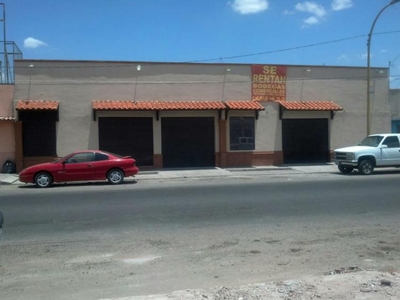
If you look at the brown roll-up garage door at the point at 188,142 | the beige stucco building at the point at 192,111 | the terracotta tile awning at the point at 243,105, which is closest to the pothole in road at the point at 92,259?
the beige stucco building at the point at 192,111

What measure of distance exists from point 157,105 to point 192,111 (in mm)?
1958

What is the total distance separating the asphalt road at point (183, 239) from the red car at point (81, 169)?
3.25 m

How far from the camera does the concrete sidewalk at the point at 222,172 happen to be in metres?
21.3

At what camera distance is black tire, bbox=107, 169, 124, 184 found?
18.5 m

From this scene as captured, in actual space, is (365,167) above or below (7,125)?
below

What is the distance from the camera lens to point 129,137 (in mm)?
24094

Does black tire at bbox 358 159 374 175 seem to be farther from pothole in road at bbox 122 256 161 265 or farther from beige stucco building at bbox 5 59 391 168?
pothole in road at bbox 122 256 161 265

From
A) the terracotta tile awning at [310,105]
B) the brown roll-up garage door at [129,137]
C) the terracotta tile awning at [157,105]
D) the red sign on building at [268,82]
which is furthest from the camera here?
the red sign on building at [268,82]

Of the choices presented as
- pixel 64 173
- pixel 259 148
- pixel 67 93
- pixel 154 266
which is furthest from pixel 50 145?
pixel 154 266

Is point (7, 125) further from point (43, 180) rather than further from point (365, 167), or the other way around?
point (365, 167)

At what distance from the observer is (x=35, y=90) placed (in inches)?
912

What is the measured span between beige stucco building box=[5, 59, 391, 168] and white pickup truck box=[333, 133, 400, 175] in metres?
4.51

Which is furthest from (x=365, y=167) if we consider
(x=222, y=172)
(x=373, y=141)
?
(x=222, y=172)

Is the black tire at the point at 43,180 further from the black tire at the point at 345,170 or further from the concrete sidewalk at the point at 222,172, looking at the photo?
the black tire at the point at 345,170
